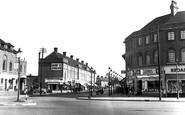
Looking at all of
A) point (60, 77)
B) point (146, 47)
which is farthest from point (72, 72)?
point (146, 47)

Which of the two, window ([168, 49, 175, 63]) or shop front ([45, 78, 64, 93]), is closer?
window ([168, 49, 175, 63])

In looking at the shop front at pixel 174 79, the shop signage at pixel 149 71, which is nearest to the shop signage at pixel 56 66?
the shop signage at pixel 149 71

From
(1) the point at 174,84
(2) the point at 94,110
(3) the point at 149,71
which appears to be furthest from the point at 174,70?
(2) the point at 94,110

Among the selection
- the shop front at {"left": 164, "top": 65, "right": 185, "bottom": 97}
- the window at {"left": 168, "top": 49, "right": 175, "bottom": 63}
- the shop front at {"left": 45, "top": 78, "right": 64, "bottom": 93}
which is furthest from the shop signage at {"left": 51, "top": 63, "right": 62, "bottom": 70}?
the window at {"left": 168, "top": 49, "right": 175, "bottom": 63}

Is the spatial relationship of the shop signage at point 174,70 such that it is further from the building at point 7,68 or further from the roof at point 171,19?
the building at point 7,68

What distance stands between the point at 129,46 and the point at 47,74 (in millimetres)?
35179

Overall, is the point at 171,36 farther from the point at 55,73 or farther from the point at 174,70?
the point at 55,73

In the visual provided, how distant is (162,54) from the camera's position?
39531 millimetres

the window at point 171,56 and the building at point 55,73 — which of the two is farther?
the building at point 55,73

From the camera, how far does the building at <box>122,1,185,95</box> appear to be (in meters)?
38.0

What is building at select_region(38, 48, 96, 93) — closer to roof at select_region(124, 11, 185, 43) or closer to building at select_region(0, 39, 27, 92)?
building at select_region(0, 39, 27, 92)

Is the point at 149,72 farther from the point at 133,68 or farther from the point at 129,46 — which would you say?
the point at 129,46

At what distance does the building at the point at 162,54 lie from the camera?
38031 mm

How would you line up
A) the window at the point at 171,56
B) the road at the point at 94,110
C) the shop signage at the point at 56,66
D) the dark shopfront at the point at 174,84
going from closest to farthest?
1. the road at the point at 94,110
2. the dark shopfront at the point at 174,84
3. the window at the point at 171,56
4. the shop signage at the point at 56,66
